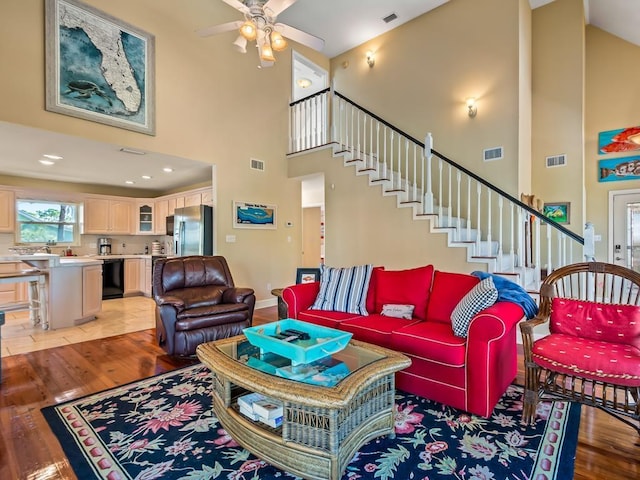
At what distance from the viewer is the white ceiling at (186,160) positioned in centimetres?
418

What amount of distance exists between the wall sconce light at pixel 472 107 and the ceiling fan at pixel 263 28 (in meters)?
2.81

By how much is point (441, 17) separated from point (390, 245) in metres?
3.92

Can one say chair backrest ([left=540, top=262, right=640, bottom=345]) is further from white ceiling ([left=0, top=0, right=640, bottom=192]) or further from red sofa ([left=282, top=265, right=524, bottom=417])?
white ceiling ([left=0, top=0, right=640, bottom=192])

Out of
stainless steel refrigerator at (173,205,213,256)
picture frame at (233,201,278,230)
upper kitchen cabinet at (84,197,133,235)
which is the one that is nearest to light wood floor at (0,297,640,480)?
stainless steel refrigerator at (173,205,213,256)

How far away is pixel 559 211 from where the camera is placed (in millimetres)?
5234

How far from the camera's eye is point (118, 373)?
2.92m

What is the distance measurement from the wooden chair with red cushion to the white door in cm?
410

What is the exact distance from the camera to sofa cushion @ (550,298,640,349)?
211cm

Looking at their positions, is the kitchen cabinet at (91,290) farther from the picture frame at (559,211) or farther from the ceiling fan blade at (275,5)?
the picture frame at (559,211)

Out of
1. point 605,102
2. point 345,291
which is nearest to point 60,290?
point 345,291

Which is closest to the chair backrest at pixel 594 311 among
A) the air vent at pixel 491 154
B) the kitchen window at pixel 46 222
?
the air vent at pixel 491 154

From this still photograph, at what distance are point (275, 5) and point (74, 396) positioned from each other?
3.79 m

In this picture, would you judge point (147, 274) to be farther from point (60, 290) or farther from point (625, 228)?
point (625, 228)

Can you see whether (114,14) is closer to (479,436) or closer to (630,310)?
(479,436)
